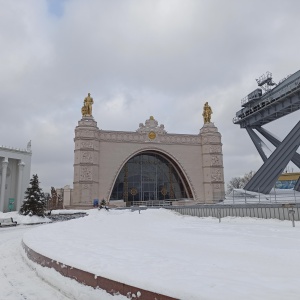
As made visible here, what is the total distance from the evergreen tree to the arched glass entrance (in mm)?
17413

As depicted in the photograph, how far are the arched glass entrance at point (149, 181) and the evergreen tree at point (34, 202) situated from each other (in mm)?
17413

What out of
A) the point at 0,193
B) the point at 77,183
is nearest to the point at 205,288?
the point at 77,183

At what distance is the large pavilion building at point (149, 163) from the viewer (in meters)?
39.8

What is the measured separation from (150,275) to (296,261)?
3.00 meters

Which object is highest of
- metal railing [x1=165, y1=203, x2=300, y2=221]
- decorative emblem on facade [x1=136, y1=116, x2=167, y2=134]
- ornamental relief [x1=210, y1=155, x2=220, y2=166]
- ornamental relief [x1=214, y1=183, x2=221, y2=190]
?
decorative emblem on facade [x1=136, y1=116, x2=167, y2=134]

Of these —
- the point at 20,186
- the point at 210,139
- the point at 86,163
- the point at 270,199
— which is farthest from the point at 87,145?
the point at 270,199

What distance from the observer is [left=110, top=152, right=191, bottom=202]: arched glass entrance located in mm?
43688

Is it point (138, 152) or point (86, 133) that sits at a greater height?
point (86, 133)

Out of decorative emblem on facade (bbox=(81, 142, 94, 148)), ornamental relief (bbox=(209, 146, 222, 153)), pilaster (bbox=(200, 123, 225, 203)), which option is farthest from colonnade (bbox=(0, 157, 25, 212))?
ornamental relief (bbox=(209, 146, 222, 153))

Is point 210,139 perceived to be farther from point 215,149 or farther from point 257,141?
point 257,141

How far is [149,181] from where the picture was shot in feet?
148

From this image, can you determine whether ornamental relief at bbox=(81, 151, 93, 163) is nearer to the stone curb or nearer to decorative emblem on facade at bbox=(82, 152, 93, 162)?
decorative emblem on facade at bbox=(82, 152, 93, 162)

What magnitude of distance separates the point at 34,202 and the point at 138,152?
1967 cm

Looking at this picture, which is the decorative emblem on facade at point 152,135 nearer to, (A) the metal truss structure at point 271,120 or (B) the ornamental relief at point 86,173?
(B) the ornamental relief at point 86,173
